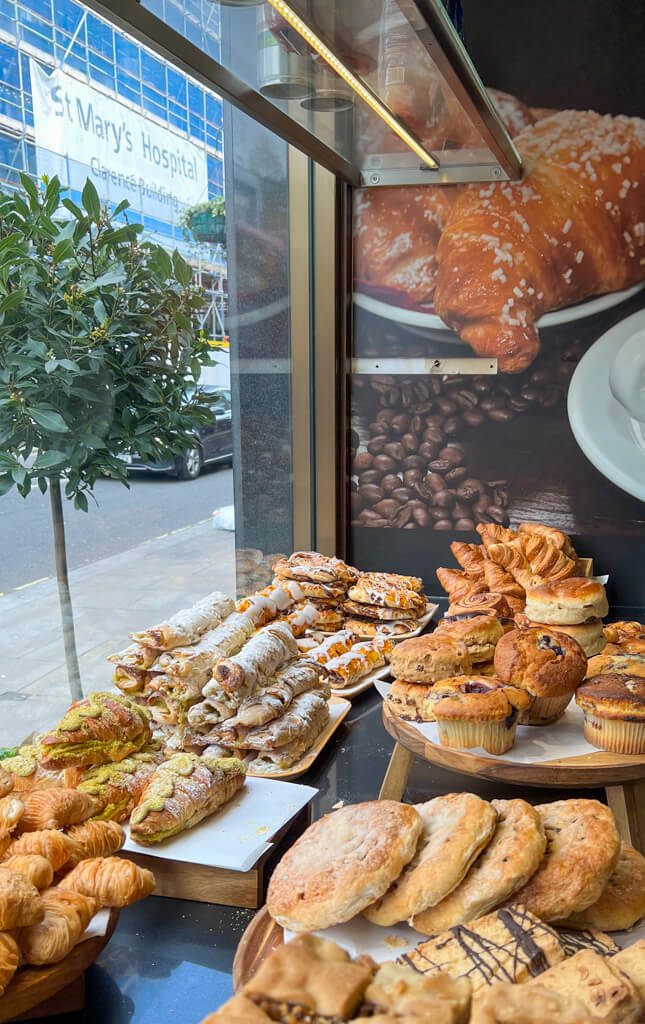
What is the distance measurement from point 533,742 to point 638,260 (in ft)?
9.13

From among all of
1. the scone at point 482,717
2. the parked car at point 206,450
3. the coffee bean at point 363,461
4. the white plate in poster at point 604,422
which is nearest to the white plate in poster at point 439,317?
the white plate in poster at point 604,422

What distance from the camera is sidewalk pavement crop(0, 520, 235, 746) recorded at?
2.17 meters

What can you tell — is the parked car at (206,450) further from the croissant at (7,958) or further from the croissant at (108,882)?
the croissant at (7,958)

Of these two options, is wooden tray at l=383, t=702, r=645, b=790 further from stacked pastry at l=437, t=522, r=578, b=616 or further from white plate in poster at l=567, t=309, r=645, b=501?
white plate in poster at l=567, t=309, r=645, b=501

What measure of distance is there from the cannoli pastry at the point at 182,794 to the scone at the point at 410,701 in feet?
1.22

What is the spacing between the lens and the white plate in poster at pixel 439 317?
12.6 ft

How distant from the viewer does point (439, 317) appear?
4062 millimetres

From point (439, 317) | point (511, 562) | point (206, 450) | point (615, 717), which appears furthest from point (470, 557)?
point (615, 717)

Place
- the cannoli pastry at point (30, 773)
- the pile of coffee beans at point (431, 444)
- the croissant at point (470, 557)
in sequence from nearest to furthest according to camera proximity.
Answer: the cannoli pastry at point (30, 773) < the croissant at point (470, 557) < the pile of coffee beans at point (431, 444)

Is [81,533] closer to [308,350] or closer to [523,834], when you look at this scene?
[523,834]

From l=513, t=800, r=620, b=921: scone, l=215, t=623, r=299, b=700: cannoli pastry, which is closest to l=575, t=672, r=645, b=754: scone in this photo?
l=513, t=800, r=620, b=921: scone

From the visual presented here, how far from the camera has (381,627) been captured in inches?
130

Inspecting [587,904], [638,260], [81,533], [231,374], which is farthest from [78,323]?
[638,260]

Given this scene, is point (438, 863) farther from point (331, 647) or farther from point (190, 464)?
point (190, 464)
